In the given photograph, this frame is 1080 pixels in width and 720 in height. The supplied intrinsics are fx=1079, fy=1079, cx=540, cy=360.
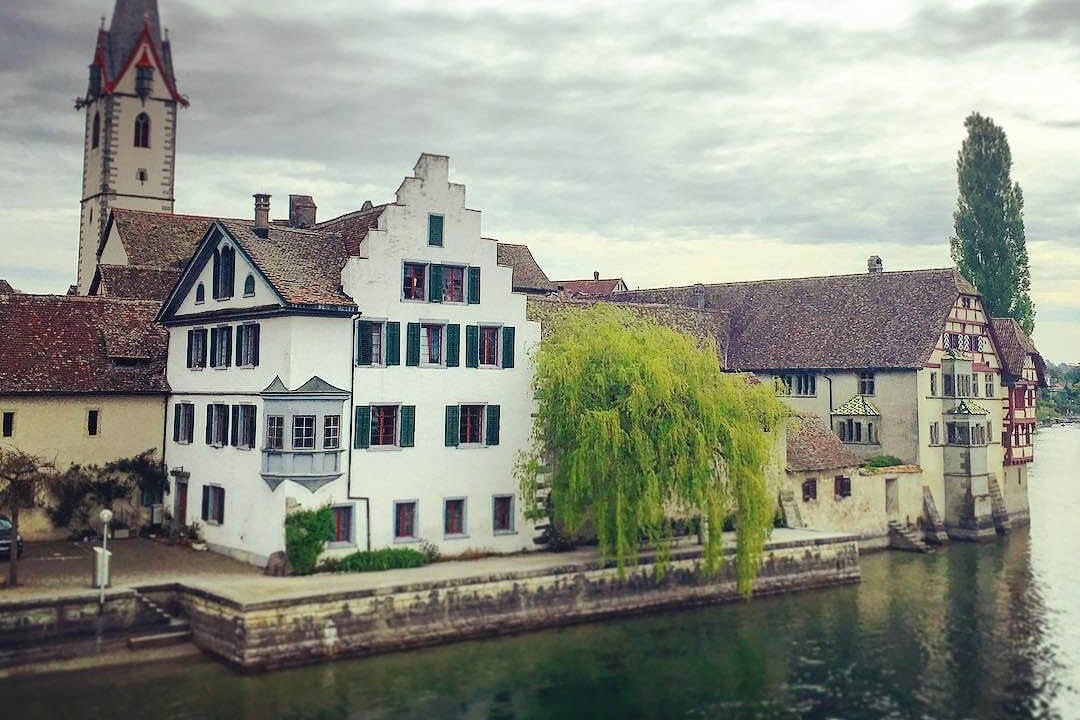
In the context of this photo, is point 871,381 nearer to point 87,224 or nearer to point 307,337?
point 307,337

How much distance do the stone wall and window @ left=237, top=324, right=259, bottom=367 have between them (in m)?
9.57

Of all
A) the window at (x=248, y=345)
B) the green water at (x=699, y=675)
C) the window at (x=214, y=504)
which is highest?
the window at (x=248, y=345)

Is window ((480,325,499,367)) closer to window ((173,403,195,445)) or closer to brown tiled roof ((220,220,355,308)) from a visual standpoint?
brown tiled roof ((220,220,355,308))

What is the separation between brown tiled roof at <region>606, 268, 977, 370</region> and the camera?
205 feet

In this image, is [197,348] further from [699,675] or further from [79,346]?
[699,675]

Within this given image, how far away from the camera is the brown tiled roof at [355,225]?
4147 cm

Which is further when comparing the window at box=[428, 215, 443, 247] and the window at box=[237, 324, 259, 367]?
the window at box=[428, 215, 443, 247]

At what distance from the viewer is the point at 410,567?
128 feet

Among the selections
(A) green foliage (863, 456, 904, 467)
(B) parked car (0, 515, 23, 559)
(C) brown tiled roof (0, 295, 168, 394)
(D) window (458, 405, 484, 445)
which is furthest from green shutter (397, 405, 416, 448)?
(A) green foliage (863, 456, 904, 467)

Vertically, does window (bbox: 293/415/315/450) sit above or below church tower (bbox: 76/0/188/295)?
below

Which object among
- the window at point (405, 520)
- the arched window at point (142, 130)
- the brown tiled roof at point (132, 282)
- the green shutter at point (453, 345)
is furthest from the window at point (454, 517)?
the arched window at point (142, 130)

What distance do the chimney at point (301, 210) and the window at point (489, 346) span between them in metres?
12.6

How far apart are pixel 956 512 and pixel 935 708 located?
34.8 m

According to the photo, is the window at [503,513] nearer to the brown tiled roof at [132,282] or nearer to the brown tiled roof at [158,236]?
the brown tiled roof at [132,282]
